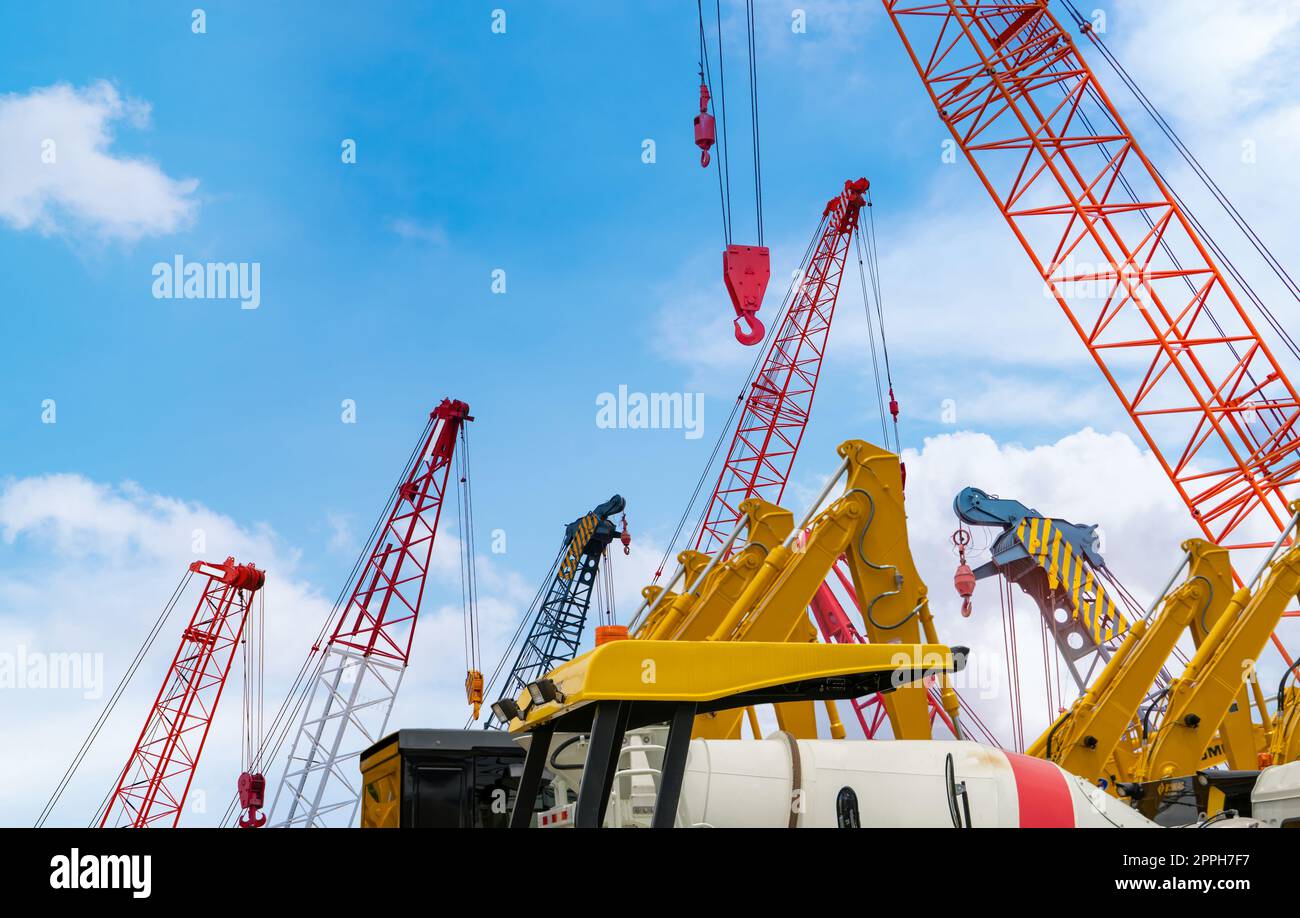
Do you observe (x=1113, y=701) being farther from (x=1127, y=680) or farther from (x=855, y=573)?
(x=855, y=573)

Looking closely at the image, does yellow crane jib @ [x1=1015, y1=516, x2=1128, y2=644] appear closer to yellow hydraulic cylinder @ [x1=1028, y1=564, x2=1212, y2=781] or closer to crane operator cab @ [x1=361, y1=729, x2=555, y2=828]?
yellow hydraulic cylinder @ [x1=1028, y1=564, x2=1212, y2=781]

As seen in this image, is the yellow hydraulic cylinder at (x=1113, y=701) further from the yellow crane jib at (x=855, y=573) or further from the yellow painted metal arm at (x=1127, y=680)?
the yellow crane jib at (x=855, y=573)

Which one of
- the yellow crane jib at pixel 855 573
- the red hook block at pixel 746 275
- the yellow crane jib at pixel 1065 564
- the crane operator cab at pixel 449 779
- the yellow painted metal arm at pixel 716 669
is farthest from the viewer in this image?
the yellow crane jib at pixel 1065 564

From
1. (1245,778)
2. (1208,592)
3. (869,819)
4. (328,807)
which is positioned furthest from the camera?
(328,807)

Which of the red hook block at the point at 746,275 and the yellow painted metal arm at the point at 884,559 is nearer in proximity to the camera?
the yellow painted metal arm at the point at 884,559

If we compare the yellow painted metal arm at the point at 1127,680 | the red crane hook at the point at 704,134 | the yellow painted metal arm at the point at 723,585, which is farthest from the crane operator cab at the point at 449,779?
the red crane hook at the point at 704,134

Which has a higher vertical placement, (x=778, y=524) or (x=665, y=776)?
(x=778, y=524)

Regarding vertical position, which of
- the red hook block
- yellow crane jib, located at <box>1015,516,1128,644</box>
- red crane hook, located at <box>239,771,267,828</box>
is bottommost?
red crane hook, located at <box>239,771,267,828</box>

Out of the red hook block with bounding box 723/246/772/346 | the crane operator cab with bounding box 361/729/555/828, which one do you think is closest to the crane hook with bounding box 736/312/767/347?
the red hook block with bounding box 723/246/772/346

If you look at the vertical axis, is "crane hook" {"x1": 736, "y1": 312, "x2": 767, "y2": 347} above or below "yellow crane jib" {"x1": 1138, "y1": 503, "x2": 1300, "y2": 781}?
above
